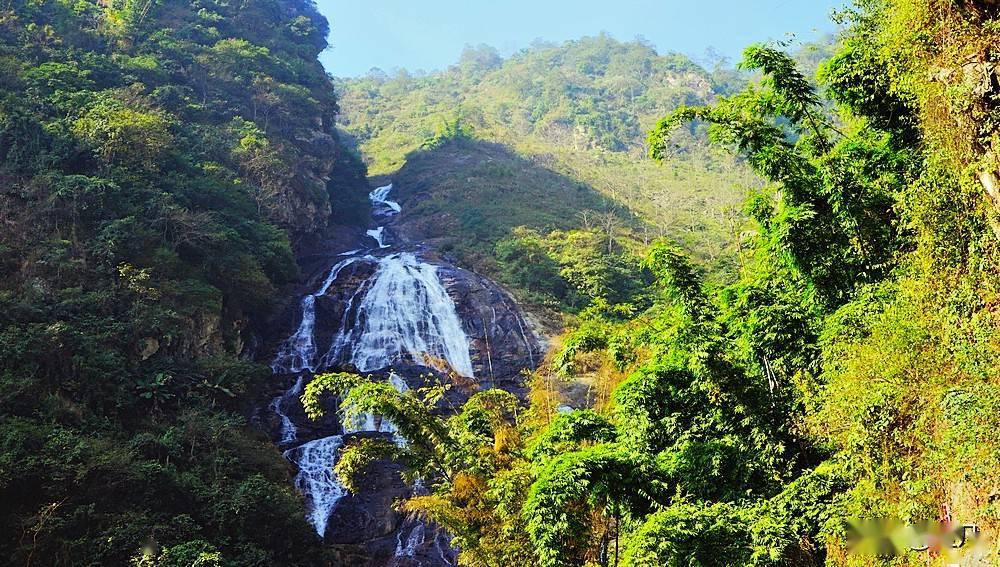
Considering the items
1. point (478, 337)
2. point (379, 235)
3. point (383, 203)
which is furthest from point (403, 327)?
point (383, 203)

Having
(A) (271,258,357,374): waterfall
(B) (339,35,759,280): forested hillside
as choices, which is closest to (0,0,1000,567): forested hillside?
(A) (271,258,357,374): waterfall

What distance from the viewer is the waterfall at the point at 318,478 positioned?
14.6 m

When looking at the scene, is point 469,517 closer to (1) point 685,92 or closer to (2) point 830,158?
(2) point 830,158

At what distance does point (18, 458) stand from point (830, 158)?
13.0 m

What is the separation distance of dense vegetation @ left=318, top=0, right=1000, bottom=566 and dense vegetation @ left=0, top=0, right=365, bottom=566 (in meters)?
5.30

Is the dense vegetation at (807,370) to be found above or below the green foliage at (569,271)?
below

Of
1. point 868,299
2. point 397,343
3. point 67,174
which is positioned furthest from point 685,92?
point 868,299

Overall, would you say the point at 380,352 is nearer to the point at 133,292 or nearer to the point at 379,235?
the point at 133,292

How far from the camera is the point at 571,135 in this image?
65438 mm

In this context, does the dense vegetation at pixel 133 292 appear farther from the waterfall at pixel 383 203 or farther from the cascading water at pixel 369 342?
the waterfall at pixel 383 203

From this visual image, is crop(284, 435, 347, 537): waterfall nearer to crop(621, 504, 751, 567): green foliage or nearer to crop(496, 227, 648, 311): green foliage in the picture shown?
crop(621, 504, 751, 567): green foliage

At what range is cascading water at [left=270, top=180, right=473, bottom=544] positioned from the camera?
52.0ft

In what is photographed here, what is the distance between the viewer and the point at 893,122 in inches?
274

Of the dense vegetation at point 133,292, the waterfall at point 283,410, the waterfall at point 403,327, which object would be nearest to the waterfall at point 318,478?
the waterfall at point 283,410
